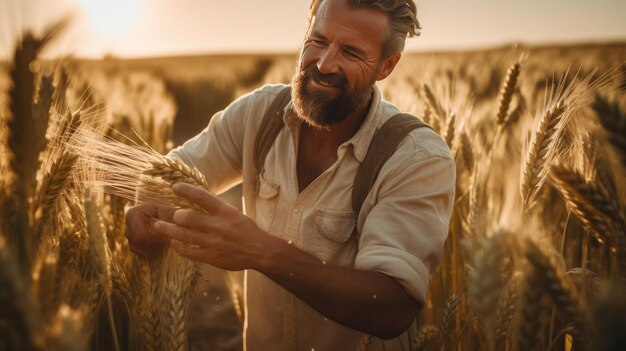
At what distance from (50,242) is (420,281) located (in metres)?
1.06

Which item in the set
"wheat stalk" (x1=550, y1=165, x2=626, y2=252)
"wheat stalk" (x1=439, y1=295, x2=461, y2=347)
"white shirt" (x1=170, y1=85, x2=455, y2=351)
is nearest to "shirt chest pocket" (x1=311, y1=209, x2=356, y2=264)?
"white shirt" (x1=170, y1=85, x2=455, y2=351)

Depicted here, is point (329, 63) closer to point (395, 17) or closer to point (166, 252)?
point (395, 17)

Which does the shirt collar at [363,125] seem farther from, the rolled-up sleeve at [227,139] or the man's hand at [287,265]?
the man's hand at [287,265]

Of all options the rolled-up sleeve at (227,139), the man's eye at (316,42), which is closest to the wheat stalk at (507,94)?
the man's eye at (316,42)

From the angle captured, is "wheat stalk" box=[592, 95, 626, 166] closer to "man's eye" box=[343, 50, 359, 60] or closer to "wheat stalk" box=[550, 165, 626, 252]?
"wheat stalk" box=[550, 165, 626, 252]

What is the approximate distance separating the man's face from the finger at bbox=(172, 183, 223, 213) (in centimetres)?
81

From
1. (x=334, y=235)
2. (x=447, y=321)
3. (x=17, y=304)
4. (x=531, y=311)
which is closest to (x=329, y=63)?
(x=334, y=235)

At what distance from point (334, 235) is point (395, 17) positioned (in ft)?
3.17

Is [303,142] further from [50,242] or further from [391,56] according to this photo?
[50,242]

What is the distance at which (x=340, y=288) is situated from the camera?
1464 millimetres

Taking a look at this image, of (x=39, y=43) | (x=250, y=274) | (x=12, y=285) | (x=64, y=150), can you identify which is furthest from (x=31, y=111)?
(x=250, y=274)

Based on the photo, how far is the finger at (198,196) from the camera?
1.26 m

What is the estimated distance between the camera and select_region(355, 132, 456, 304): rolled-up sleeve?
155 centimetres

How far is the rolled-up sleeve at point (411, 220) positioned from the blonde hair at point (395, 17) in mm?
593
